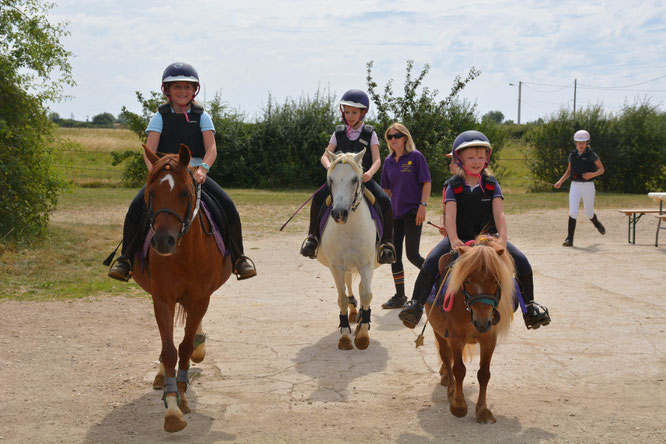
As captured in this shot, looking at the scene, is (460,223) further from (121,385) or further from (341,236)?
(121,385)

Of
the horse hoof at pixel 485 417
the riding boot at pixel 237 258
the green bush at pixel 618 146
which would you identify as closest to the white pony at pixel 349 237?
the riding boot at pixel 237 258

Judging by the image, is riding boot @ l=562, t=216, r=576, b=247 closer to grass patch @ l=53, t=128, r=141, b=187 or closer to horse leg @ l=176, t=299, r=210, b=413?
horse leg @ l=176, t=299, r=210, b=413

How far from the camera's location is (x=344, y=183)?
6.47m

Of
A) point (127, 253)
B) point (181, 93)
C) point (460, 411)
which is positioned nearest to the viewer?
point (460, 411)

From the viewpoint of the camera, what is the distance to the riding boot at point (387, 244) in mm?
7266

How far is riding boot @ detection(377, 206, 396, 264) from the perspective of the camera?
286 inches

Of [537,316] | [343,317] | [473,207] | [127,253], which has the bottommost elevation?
[343,317]

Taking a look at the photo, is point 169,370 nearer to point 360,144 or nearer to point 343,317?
point 343,317

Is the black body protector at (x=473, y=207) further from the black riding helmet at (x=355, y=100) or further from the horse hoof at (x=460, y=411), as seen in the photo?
the black riding helmet at (x=355, y=100)

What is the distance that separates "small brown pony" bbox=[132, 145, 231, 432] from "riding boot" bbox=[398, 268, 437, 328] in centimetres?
163

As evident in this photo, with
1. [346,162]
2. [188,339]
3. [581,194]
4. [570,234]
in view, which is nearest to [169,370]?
[188,339]

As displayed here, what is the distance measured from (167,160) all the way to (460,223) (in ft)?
7.98

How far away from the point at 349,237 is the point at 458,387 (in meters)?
2.48

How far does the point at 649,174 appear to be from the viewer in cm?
2934
